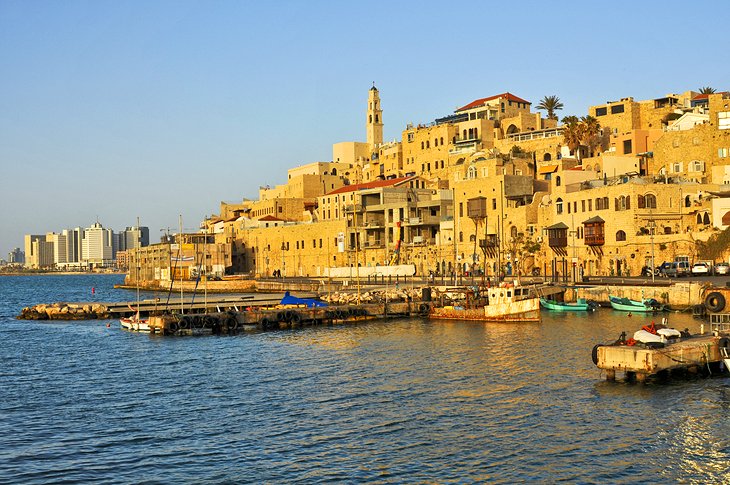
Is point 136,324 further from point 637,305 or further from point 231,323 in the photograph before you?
point 637,305

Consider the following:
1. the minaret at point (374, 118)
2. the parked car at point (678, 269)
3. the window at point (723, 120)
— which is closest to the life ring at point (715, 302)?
the parked car at point (678, 269)

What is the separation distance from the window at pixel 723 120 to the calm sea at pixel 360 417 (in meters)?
42.7

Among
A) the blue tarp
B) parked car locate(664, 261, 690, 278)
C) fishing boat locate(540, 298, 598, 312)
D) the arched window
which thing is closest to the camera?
fishing boat locate(540, 298, 598, 312)

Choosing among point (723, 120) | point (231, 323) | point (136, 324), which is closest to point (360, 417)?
point (231, 323)

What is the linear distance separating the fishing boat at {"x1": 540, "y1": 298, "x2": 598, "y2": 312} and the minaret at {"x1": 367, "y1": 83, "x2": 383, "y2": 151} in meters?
87.2

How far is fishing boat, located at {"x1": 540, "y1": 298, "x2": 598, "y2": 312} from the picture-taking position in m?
59.4

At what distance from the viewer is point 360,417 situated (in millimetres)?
27547

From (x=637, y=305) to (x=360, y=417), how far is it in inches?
1359

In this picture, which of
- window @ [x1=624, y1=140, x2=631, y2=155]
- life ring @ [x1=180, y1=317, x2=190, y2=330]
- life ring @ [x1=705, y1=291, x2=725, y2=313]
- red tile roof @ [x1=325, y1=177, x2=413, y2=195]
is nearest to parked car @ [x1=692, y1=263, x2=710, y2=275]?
life ring @ [x1=705, y1=291, x2=725, y2=313]

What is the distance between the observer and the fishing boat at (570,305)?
5938cm

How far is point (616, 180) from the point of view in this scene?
75438mm

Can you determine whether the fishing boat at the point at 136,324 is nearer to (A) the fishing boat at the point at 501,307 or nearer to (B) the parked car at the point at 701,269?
(A) the fishing boat at the point at 501,307

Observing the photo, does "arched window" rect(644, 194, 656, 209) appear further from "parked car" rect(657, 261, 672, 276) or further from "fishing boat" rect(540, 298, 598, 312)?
"fishing boat" rect(540, 298, 598, 312)

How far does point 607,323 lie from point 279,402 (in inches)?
1077
